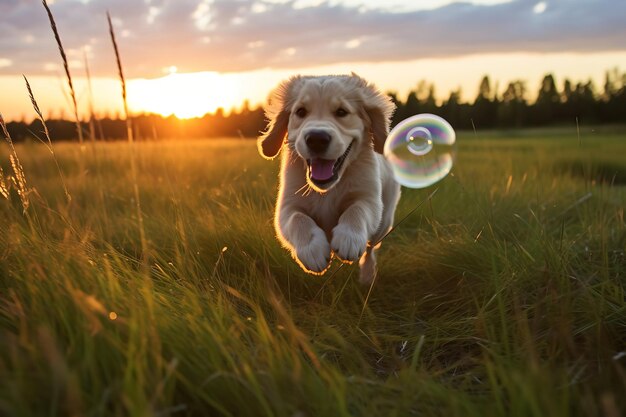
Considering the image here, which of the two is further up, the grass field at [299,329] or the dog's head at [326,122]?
the dog's head at [326,122]

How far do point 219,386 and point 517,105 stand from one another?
48792mm

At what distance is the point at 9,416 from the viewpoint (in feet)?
4.54

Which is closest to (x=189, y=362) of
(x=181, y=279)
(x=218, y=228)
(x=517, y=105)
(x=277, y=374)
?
(x=277, y=374)

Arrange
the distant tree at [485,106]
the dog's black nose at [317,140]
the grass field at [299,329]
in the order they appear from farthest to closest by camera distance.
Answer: the distant tree at [485,106] → the dog's black nose at [317,140] → the grass field at [299,329]

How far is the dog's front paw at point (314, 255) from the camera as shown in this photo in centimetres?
288

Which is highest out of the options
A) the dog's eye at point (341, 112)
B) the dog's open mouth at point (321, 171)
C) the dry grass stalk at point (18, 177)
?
the dog's eye at point (341, 112)

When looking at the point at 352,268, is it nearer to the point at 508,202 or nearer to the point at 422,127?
the point at 422,127

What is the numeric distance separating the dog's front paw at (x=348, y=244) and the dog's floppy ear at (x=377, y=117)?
3.73ft

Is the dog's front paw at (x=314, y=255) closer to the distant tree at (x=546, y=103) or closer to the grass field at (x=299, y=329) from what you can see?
the grass field at (x=299, y=329)

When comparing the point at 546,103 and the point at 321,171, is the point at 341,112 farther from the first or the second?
the point at 546,103

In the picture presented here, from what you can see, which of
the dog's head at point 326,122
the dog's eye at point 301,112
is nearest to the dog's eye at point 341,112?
the dog's head at point 326,122

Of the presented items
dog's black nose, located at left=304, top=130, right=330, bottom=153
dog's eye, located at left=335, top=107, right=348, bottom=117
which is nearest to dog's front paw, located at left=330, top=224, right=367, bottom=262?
dog's black nose, located at left=304, top=130, right=330, bottom=153

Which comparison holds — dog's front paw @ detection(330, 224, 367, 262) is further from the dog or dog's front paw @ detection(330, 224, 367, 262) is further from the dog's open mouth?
the dog's open mouth

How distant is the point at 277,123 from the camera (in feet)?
13.4
